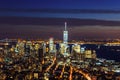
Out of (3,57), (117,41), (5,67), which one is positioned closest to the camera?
(117,41)

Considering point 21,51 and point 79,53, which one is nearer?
point 21,51

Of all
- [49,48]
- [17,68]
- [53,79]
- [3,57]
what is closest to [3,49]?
[3,57]

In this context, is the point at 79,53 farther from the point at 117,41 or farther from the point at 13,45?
the point at 117,41

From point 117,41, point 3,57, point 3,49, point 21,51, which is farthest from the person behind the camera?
point 21,51

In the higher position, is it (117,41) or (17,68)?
(117,41)

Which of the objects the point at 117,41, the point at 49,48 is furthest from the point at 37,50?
the point at 117,41

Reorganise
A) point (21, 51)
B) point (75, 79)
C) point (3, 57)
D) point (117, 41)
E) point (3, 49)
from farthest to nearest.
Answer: point (21, 51) < point (3, 49) < point (3, 57) < point (117, 41) < point (75, 79)

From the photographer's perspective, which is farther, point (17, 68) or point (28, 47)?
point (28, 47)

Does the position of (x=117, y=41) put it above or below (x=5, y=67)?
above

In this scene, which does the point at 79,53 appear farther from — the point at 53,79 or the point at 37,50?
the point at 53,79
